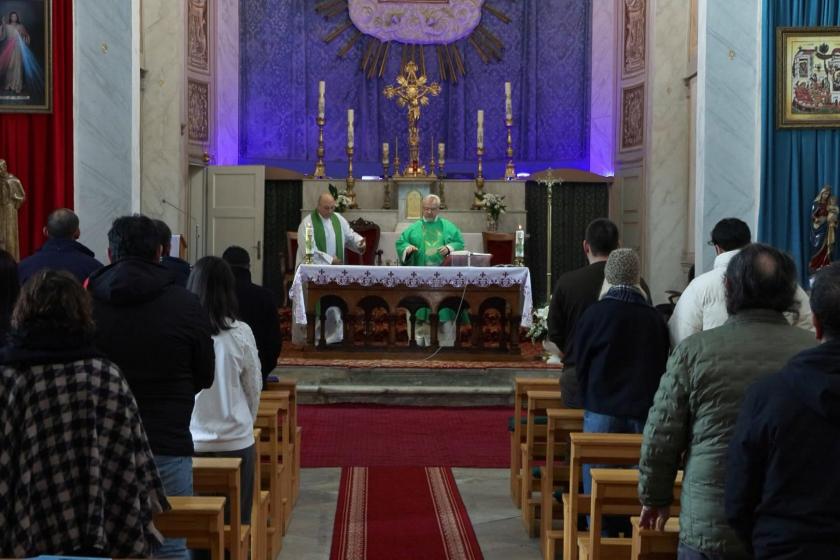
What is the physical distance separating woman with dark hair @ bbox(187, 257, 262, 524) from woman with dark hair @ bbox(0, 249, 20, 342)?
80cm

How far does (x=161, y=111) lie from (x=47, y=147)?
13.0 ft

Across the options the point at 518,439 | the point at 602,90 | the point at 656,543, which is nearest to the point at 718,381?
the point at 656,543

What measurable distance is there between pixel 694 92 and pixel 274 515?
977 centimetres

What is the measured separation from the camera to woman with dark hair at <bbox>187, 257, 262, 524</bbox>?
478 cm

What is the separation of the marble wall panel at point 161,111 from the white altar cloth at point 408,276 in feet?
12.7

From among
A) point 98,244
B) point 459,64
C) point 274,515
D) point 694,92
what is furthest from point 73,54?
point 459,64

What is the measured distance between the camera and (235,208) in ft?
52.0

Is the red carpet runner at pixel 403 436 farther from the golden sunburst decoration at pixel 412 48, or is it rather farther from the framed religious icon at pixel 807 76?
the golden sunburst decoration at pixel 412 48

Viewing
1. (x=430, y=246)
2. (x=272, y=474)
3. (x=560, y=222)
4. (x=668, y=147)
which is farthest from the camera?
(x=560, y=222)

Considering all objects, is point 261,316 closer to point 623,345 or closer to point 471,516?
point 471,516

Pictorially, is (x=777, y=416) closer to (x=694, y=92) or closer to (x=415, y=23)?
(x=694, y=92)

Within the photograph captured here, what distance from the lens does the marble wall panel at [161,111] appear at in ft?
48.2

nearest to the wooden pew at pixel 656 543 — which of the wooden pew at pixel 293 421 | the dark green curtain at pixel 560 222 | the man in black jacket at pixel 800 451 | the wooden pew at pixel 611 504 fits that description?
the wooden pew at pixel 611 504

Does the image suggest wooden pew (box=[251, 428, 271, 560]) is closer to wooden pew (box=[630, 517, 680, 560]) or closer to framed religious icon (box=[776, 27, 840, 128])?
wooden pew (box=[630, 517, 680, 560])
